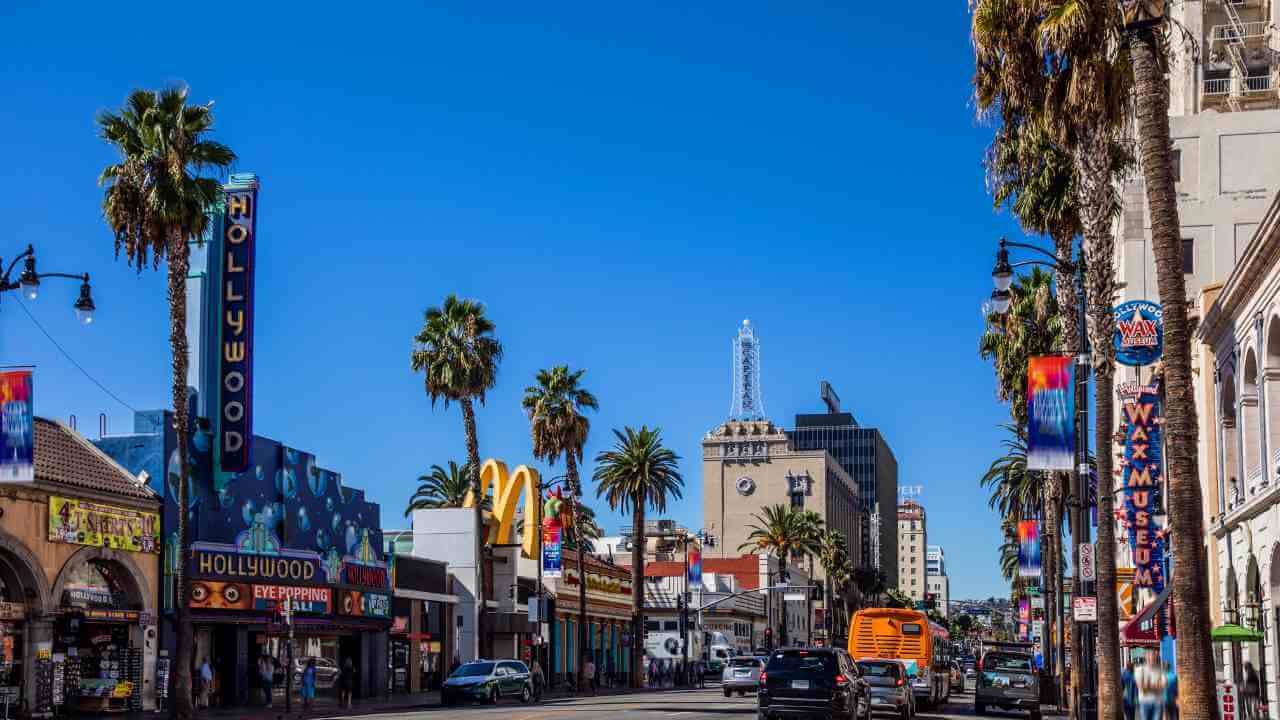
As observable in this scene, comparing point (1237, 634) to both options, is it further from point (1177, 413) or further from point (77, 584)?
point (77, 584)

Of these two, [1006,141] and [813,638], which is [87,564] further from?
[813,638]

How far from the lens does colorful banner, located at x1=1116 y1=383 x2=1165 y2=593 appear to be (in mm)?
37156

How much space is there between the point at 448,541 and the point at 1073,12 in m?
46.5

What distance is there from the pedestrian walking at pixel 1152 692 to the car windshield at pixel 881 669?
1131 cm

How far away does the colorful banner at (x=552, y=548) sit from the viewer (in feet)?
212

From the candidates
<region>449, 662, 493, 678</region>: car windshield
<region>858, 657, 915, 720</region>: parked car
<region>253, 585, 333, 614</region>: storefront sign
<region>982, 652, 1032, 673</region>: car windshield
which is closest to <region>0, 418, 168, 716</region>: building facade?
<region>253, 585, 333, 614</region>: storefront sign

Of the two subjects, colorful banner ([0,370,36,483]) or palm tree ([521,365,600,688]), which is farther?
palm tree ([521,365,600,688])

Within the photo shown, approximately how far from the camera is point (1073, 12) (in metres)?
22.1

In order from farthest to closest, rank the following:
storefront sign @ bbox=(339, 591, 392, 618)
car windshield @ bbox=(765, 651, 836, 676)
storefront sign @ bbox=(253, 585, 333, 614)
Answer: storefront sign @ bbox=(339, 591, 392, 618) → storefront sign @ bbox=(253, 585, 333, 614) → car windshield @ bbox=(765, 651, 836, 676)

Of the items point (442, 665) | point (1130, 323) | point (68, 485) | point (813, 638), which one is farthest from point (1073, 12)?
point (813, 638)

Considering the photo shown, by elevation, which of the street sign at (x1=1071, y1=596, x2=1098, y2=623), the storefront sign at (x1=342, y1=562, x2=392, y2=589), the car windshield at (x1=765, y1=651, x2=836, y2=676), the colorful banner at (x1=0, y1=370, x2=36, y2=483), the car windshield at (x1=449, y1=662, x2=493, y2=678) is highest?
the colorful banner at (x1=0, y1=370, x2=36, y2=483)

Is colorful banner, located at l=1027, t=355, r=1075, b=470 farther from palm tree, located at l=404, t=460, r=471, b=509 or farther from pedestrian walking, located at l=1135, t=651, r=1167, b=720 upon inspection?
palm tree, located at l=404, t=460, r=471, b=509

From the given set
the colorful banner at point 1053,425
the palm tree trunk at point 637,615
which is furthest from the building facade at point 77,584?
the palm tree trunk at point 637,615

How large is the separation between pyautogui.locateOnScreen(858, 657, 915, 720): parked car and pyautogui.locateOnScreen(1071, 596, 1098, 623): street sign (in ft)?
19.9
